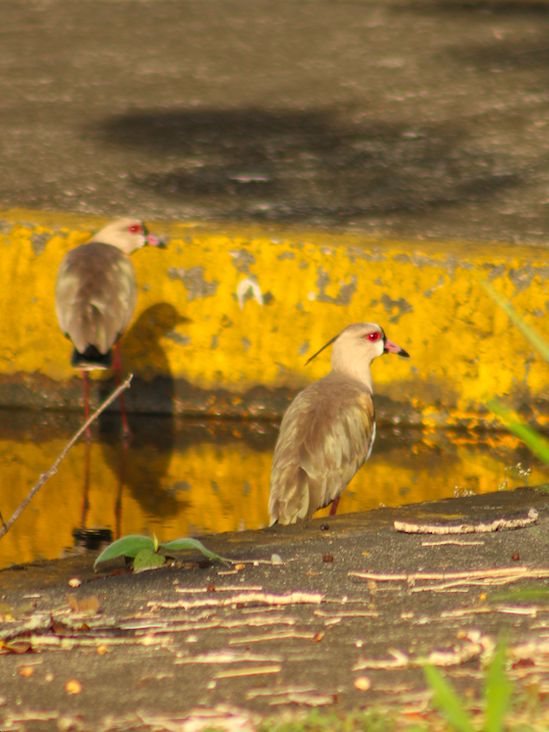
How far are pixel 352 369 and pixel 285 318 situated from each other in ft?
1.91

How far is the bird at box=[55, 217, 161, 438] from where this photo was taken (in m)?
4.73

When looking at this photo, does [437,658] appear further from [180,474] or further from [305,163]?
[305,163]

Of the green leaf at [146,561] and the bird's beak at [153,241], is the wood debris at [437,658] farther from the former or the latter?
the bird's beak at [153,241]

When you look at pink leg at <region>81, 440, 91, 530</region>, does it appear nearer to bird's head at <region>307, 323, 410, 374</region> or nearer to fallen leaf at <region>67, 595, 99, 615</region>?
bird's head at <region>307, 323, 410, 374</region>

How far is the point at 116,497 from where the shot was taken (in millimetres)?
4012

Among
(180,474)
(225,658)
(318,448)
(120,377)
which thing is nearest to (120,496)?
(180,474)

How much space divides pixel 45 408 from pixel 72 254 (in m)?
0.71

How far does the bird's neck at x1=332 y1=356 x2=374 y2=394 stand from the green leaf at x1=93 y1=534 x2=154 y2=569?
5.81ft

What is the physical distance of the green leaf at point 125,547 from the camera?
2.61 meters

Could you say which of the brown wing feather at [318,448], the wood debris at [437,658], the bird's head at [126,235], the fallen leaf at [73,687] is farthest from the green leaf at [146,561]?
the bird's head at [126,235]

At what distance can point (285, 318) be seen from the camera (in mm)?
4855

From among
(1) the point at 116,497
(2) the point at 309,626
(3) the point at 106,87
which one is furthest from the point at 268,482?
(3) the point at 106,87

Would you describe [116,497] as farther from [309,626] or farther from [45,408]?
[309,626]

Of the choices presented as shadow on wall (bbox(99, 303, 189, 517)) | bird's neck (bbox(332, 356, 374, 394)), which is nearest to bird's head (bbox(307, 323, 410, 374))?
bird's neck (bbox(332, 356, 374, 394))
